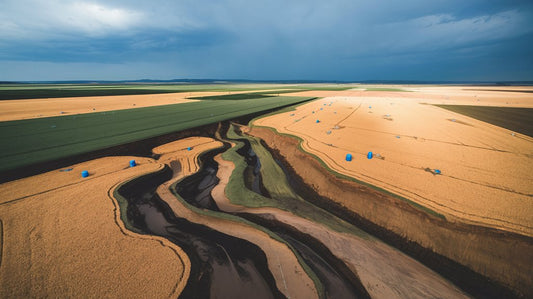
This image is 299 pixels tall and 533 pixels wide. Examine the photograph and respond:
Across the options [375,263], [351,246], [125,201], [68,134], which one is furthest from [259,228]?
[68,134]

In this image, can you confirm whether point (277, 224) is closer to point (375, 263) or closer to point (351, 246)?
point (351, 246)

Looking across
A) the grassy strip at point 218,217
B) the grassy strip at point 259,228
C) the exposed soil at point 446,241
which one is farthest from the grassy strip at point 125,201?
the exposed soil at point 446,241

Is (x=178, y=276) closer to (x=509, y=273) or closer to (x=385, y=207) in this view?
(x=385, y=207)

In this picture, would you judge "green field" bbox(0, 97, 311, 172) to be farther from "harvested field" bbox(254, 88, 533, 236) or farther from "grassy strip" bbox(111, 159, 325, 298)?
"harvested field" bbox(254, 88, 533, 236)

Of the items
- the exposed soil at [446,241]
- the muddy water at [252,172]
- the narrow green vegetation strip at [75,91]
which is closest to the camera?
the exposed soil at [446,241]

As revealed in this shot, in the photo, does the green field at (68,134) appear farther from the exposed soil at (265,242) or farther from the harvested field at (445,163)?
the harvested field at (445,163)

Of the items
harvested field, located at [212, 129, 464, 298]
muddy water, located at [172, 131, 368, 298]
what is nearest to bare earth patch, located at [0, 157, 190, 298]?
muddy water, located at [172, 131, 368, 298]
